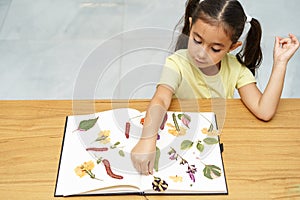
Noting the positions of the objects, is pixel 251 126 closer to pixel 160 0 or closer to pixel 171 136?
pixel 171 136

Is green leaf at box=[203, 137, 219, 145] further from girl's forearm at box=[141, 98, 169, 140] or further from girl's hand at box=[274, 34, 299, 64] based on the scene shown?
girl's hand at box=[274, 34, 299, 64]

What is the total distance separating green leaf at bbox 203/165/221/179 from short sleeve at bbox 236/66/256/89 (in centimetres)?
31

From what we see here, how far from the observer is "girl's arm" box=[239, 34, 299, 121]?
0.94m

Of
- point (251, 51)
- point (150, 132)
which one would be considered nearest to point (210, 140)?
point (150, 132)

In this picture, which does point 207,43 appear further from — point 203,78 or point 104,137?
point 104,137

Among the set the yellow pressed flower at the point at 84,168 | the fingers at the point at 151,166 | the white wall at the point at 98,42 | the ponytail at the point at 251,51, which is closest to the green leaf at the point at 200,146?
the fingers at the point at 151,166

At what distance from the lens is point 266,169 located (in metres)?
0.82

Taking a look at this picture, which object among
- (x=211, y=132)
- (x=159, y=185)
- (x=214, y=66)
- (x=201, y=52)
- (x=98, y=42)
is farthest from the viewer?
(x=98, y=42)

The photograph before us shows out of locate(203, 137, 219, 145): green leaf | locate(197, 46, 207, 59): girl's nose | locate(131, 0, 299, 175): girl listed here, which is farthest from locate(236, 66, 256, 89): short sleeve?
locate(203, 137, 219, 145): green leaf

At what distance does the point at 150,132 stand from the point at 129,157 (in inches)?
3.1

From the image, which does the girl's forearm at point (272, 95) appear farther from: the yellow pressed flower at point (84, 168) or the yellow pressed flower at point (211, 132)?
the yellow pressed flower at point (84, 168)

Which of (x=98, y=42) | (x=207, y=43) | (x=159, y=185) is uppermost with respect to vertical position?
(x=207, y=43)

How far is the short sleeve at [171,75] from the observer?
39.5 inches

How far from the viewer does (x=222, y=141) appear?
875mm
